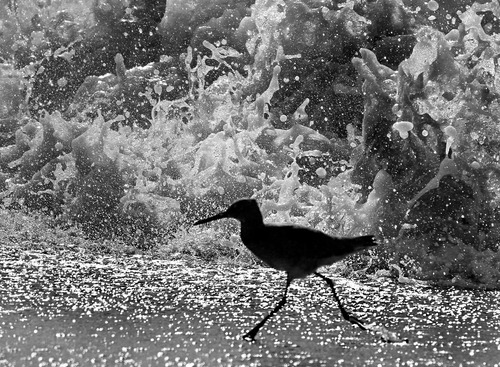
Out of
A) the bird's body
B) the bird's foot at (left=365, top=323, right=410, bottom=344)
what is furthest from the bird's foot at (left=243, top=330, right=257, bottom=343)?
the bird's foot at (left=365, top=323, right=410, bottom=344)

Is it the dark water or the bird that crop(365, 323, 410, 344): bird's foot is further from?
the bird

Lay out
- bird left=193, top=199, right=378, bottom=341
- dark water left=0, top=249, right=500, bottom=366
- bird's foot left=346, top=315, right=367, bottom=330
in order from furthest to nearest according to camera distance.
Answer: bird's foot left=346, top=315, right=367, bottom=330, bird left=193, top=199, right=378, bottom=341, dark water left=0, top=249, right=500, bottom=366

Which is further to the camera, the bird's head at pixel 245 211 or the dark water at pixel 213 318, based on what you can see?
the bird's head at pixel 245 211

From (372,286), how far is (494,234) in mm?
989

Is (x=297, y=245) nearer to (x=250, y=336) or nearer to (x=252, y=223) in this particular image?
(x=252, y=223)

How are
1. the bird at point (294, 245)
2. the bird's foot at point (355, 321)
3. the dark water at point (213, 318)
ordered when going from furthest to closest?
the bird's foot at point (355, 321)
the bird at point (294, 245)
the dark water at point (213, 318)

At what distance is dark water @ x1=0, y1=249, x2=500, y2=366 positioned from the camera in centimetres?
470

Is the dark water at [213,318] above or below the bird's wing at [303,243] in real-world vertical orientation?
below

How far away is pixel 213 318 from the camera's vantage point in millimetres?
5414

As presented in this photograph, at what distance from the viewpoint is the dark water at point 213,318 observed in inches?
185

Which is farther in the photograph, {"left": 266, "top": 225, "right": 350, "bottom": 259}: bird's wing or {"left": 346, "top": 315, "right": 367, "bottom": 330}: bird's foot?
{"left": 346, "top": 315, "right": 367, "bottom": 330}: bird's foot

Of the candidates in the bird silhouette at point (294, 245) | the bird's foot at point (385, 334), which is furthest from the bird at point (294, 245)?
the bird's foot at point (385, 334)

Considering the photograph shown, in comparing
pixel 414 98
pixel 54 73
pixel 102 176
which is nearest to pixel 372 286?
pixel 414 98

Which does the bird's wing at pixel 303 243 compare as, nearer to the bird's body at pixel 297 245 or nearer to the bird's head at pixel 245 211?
the bird's body at pixel 297 245
